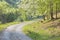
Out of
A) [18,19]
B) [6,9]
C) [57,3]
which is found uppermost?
→ [57,3]

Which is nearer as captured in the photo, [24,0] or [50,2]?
[50,2]

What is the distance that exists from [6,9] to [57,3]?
113 feet

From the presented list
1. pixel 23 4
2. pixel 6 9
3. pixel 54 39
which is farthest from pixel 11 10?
pixel 54 39

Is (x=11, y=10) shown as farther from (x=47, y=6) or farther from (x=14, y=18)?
(x=47, y=6)

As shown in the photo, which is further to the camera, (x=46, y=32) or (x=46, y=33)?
(x=46, y=32)

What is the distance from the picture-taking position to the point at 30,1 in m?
35.6

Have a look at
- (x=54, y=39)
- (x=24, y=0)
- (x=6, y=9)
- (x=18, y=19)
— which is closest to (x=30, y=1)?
(x=24, y=0)

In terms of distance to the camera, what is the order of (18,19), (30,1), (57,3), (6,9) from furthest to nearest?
1. (18,19)
2. (6,9)
3. (30,1)
4. (57,3)

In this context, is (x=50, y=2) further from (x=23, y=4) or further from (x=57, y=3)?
(x=23, y=4)

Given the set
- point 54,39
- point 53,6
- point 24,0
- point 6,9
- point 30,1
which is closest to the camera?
point 54,39

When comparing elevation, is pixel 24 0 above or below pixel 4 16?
above

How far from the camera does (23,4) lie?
39750 mm

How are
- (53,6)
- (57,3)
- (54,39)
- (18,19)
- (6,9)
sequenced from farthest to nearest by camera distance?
1. (18,19)
2. (6,9)
3. (53,6)
4. (57,3)
5. (54,39)

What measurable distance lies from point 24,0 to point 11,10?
2487cm
